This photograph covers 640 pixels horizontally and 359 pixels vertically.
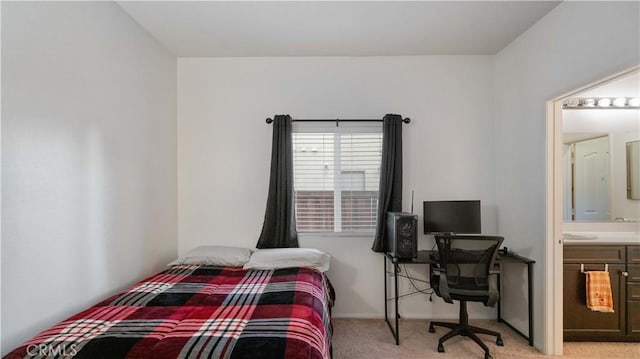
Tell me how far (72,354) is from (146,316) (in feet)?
1.34

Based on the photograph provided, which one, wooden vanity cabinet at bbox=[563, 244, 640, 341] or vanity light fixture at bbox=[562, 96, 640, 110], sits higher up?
vanity light fixture at bbox=[562, 96, 640, 110]

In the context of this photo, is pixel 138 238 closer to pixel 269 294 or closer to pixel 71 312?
pixel 71 312

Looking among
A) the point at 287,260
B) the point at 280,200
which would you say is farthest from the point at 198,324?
the point at 280,200

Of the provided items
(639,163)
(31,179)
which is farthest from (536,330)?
(31,179)

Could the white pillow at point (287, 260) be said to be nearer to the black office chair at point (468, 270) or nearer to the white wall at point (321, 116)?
the white wall at point (321, 116)

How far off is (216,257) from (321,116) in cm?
179

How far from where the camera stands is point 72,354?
1269 millimetres

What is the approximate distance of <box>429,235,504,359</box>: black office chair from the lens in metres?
2.44

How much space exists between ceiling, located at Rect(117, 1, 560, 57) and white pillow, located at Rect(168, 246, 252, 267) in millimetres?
2044

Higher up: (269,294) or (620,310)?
(269,294)

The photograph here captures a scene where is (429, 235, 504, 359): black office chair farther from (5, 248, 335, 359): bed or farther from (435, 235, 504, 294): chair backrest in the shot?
(5, 248, 335, 359): bed

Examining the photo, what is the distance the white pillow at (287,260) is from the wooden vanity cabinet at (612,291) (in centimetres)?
215

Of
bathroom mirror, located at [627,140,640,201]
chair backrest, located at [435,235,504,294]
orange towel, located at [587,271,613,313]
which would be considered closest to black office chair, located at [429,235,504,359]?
chair backrest, located at [435,235,504,294]

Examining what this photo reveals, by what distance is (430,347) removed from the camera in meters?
2.56
